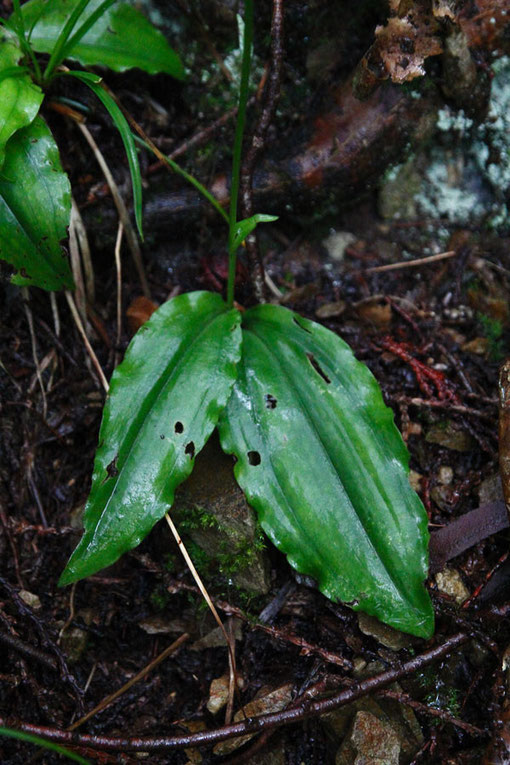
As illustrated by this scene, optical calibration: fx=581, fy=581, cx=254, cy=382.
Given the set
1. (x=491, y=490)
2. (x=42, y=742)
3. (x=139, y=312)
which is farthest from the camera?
(x=139, y=312)

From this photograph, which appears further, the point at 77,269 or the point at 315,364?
the point at 77,269

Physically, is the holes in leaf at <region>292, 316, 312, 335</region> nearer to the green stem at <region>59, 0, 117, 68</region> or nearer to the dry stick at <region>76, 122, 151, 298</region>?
the dry stick at <region>76, 122, 151, 298</region>

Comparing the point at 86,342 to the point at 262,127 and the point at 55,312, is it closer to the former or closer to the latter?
the point at 55,312

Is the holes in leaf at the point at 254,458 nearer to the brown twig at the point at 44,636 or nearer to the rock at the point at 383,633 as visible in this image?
the rock at the point at 383,633

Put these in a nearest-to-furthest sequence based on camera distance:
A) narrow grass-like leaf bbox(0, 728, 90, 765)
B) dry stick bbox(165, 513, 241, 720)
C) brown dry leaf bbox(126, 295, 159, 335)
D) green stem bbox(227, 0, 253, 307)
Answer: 1. narrow grass-like leaf bbox(0, 728, 90, 765)
2. green stem bbox(227, 0, 253, 307)
3. dry stick bbox(165, 513, 241, 720)
4. brown dry leaf bbox(126, 295, 159, 335)

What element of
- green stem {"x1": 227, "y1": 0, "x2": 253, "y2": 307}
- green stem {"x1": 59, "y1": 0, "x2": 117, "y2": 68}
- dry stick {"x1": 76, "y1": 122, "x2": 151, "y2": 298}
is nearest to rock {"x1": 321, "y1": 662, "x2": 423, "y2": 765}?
green stem {"x1": 227, "y1": 0, "x2": 253, "y2": 307}

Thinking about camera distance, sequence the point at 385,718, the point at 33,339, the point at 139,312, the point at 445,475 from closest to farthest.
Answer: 1. the point at 385,718
2. the point at 445,475
3. the point at 33,339
4. the point at 139,312

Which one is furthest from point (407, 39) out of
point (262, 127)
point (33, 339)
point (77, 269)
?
point (33, 339)
